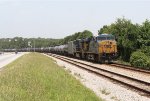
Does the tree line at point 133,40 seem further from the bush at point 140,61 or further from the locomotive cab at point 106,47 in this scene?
the bush at point 140,61

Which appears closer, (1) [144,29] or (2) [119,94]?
(2) [119,94]

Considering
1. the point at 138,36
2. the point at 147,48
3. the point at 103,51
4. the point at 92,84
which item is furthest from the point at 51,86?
the point at 138,36

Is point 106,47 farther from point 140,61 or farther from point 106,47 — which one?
point 140,61

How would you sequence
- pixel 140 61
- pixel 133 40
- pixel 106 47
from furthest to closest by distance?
pixel 133 40, pixel 106 47, pixel 140 61

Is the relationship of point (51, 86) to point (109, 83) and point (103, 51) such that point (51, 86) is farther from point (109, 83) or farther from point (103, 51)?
point (103, 51)

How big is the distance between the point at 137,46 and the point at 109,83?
89.9 ft

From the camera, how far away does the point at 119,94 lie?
59.1 ft

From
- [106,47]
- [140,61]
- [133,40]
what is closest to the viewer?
[140,61]

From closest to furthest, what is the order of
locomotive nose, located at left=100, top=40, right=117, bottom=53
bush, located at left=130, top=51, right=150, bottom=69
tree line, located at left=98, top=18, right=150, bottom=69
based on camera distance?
bush, located at left=130, top=51, right=150, bottom=69, locomotive nose, located at left=100, top=40, right=117, bottom=53, tree line, located at left=98, top=18, right=150, bottom=69

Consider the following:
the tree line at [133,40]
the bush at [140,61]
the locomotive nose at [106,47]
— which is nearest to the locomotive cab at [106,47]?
the locomotive nose at [106,47]

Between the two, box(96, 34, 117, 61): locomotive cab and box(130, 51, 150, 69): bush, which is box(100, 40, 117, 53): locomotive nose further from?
box(130, 51, 150, 69): bush

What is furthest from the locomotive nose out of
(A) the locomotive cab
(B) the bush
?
(B) the bush

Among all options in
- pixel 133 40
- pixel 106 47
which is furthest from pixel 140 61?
pixel 133 40

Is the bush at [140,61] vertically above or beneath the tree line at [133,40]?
beneath
